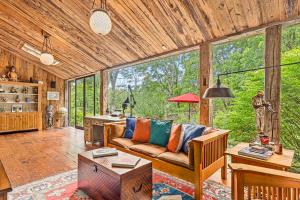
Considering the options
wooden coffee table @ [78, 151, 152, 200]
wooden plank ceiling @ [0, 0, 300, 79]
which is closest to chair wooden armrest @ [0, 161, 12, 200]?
wooden coffee table @ [78, 151, 152, 200]

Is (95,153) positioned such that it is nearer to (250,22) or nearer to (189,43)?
(189,43)

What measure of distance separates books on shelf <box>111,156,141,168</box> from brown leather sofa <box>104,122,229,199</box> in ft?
1.79

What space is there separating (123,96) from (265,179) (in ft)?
14.6

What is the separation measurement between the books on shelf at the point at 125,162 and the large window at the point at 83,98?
4340 millimetres

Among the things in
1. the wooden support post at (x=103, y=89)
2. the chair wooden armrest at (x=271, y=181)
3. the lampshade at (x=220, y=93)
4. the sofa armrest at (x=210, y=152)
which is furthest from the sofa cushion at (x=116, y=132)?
the chair wooden armrest at (x=271, y=181)

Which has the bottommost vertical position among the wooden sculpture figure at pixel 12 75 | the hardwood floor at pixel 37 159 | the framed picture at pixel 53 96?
the hardwood floor at pixel 37 159

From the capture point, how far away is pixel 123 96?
536 cm

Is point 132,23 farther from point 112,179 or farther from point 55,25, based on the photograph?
point 112,179

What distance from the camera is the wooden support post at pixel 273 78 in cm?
244

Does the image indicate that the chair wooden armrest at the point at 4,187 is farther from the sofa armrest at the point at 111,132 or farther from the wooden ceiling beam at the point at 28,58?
the wooden ceiling beam at the point at 28,58

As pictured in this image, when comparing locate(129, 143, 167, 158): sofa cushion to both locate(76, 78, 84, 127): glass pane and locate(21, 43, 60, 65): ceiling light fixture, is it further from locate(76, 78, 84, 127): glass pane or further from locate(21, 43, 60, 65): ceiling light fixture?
locate(76, 78, 84, 127): glass pane

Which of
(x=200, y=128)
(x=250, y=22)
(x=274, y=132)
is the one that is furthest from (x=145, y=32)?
(x=274, y=132)

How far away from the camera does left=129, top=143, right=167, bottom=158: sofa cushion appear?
253cm

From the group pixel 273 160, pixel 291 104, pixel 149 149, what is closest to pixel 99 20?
pixel 149 149
